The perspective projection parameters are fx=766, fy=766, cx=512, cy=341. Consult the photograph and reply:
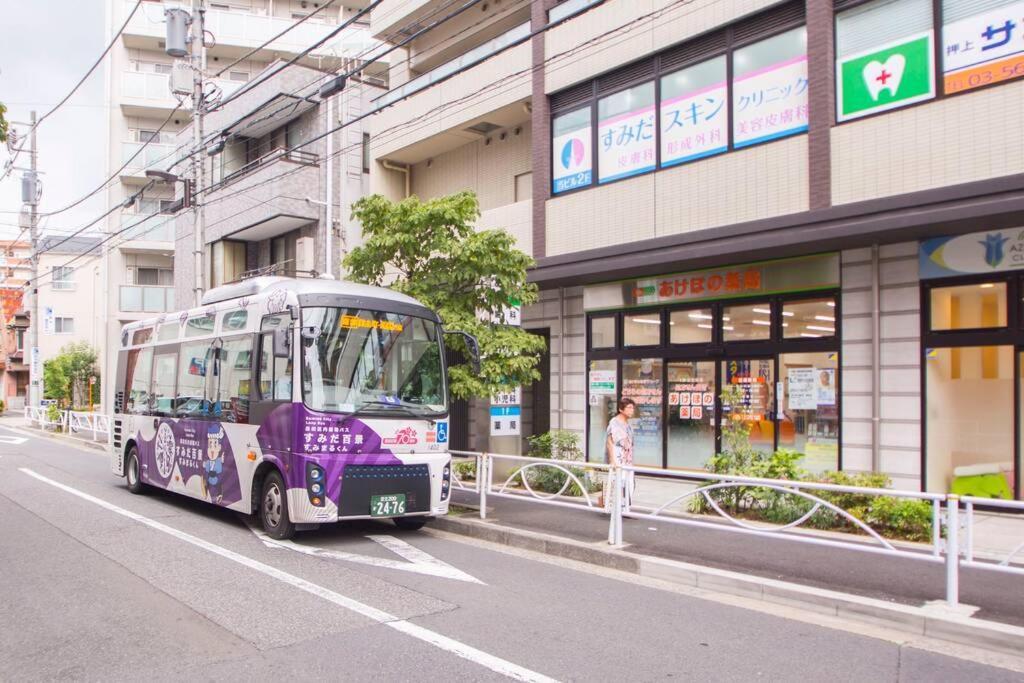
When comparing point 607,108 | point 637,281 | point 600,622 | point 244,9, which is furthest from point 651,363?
point 244,9

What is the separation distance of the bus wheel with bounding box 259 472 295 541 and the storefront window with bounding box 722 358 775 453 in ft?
23.4

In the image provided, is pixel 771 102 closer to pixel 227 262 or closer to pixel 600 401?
pixel 600 401

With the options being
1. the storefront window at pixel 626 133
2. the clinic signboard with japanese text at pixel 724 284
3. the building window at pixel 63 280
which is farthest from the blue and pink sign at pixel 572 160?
the building window at pixel 63 280

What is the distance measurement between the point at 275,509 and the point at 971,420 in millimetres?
9230

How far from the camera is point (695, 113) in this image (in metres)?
13.2

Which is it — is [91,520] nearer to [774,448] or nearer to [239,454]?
[239,454]

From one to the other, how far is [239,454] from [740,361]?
816cm

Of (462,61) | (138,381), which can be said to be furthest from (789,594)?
(462,61)

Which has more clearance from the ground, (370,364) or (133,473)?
(370,364)

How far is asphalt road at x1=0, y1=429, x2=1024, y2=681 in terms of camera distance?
495 centimetres

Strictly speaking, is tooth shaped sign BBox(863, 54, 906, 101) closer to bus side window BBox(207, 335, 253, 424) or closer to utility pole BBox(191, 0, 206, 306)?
bus side window BBox(207, 335, 253, 424)

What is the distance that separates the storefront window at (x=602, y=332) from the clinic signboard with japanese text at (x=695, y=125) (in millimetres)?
3370

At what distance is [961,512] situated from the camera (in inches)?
239

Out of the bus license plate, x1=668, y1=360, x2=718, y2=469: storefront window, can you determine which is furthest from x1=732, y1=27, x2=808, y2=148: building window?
the bus license plate
